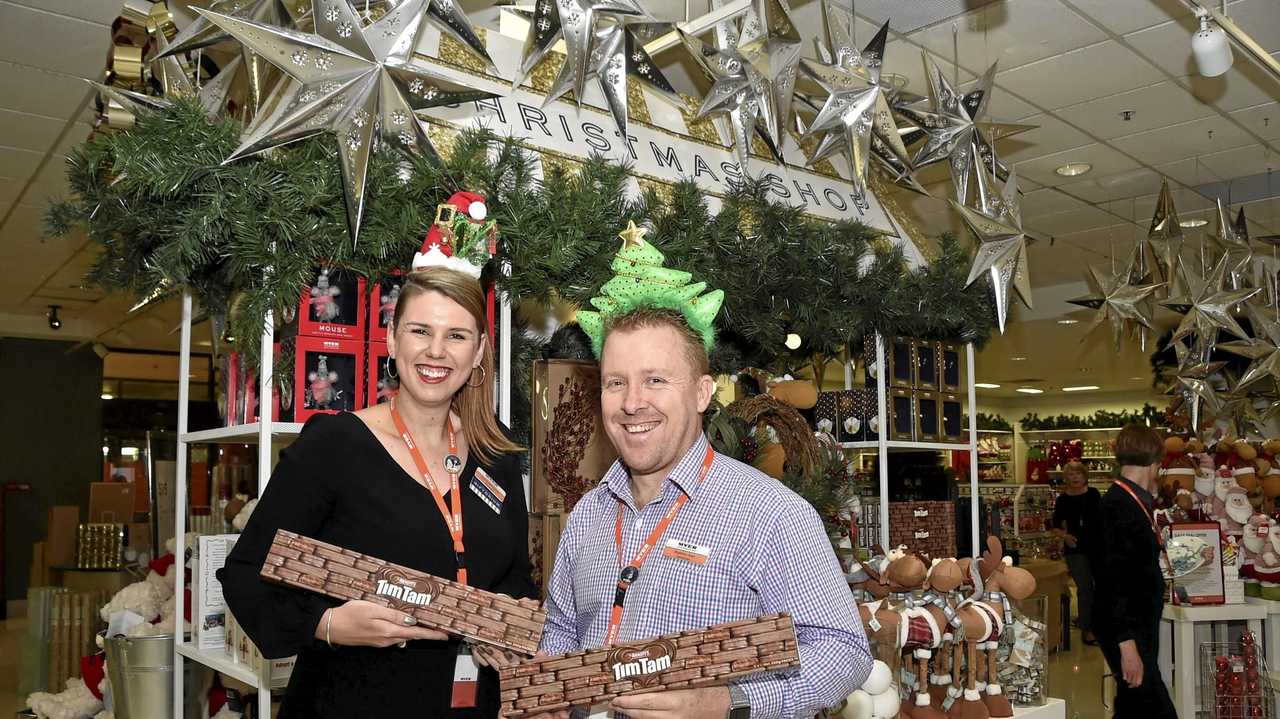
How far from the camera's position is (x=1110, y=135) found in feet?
21.5

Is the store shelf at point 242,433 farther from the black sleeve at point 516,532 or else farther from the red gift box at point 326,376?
the black sleeve at point 516,532

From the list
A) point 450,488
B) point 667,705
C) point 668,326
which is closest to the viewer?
point 667,705

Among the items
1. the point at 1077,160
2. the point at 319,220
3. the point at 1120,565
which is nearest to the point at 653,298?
the point at 319,220

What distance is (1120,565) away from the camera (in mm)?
4703

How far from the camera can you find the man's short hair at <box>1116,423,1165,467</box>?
511cm

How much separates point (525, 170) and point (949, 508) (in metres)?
2.99

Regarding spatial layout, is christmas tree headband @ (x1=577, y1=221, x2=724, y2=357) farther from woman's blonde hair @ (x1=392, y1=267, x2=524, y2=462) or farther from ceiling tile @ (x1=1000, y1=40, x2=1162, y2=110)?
ceiling tile @ (x1=1000, y1=40, x2=1162, y2=110)

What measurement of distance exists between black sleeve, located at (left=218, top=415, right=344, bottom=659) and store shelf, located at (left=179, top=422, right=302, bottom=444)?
73 cm

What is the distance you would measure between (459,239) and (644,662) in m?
1.18

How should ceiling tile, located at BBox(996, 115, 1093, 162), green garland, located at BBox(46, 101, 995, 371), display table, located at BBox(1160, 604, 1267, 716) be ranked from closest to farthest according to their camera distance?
1. green garland, located at BBox(46, 101, 995, 371)
2. display table, located at BBox(1160, 604, 1267, 716)
3. ceiling tile, located at BBox(996, 115, 1093, 162)

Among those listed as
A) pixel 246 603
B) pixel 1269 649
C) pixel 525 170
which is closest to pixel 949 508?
pixel 1269 649

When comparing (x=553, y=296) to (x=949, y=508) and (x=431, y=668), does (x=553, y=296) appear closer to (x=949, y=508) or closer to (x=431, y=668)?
(x=431, y=668)

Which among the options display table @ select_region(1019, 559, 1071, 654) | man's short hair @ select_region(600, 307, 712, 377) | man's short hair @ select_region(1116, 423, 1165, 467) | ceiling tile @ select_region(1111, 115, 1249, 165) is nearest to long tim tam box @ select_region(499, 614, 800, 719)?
man's short hair @ select_region(600, 307, 712, 377)

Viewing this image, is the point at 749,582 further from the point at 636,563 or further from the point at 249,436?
the point at 249,436
